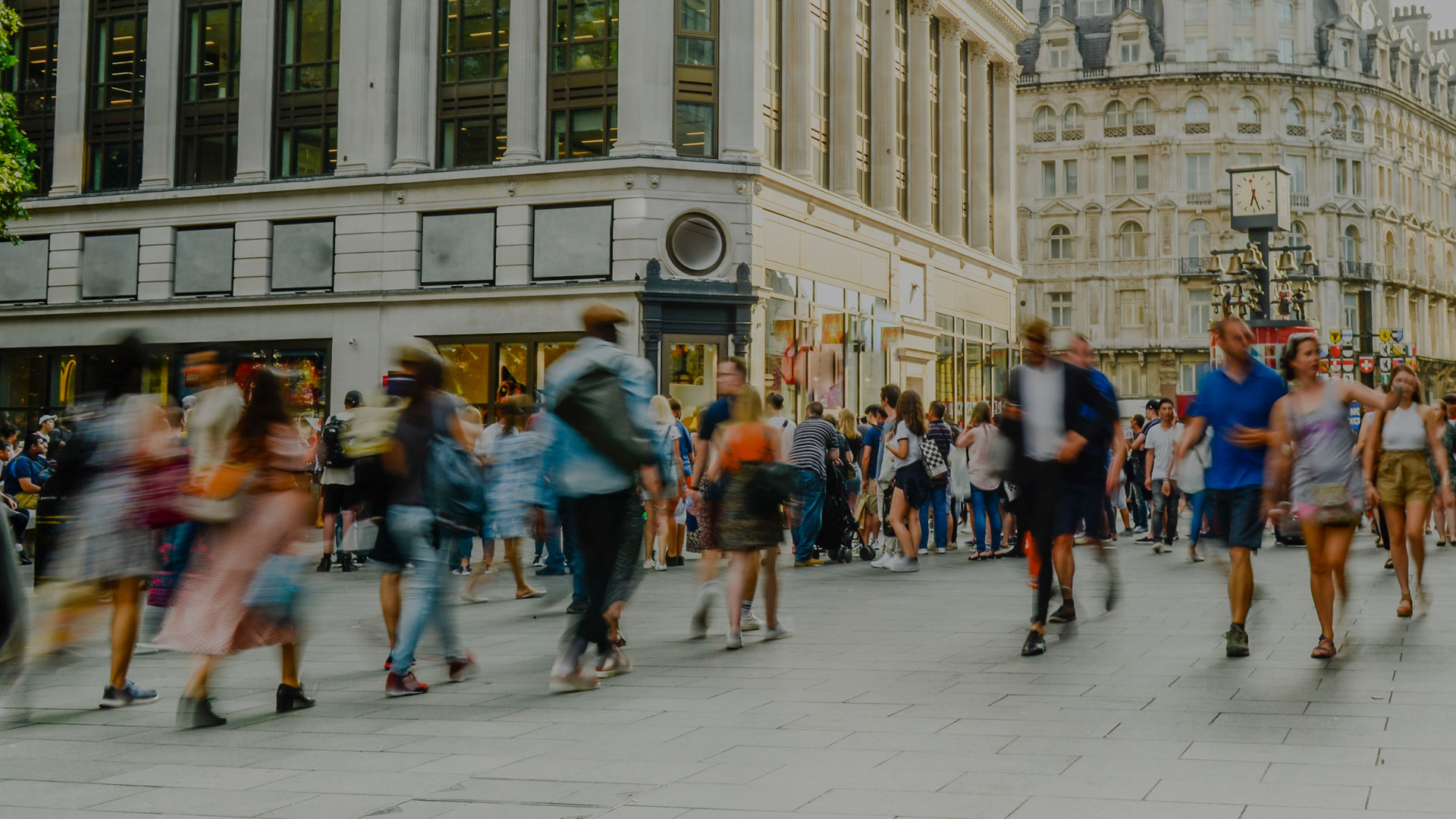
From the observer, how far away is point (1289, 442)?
27.5ft

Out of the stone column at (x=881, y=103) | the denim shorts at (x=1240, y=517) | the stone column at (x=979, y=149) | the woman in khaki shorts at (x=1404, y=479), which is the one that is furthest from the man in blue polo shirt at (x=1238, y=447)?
the stone column at (x=979, y=149)

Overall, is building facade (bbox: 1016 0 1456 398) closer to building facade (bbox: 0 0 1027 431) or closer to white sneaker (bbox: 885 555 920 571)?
building facade (bbox: 0 0 1027 431)

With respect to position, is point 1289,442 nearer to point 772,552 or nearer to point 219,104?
point 772,552

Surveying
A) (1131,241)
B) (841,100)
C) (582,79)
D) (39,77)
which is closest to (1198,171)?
(1131,241)

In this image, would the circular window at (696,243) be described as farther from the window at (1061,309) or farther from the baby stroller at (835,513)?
the window at (1061,309)

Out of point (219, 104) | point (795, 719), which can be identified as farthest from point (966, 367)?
point (795, 719)

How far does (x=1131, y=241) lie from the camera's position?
231ft

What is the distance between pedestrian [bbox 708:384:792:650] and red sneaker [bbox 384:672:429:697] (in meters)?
2.36

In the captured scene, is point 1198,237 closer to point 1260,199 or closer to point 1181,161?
point 1181,161

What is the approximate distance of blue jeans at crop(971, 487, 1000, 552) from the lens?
17766mm

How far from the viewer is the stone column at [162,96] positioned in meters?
35.4

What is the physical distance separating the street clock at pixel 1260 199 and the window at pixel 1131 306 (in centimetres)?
4182

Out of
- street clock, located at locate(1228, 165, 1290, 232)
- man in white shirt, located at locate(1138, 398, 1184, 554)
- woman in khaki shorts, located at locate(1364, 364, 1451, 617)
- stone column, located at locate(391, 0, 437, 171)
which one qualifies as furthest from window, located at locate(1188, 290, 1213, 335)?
woman in khaki shorts, located at locate(1364, 364, 1451, 617)

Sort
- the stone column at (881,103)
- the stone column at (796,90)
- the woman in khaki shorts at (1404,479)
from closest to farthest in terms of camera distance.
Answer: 1. the woman in khaki shorts at (1404,479)
2. the stone column at (796,90)
3. the stone column at (881,103)
